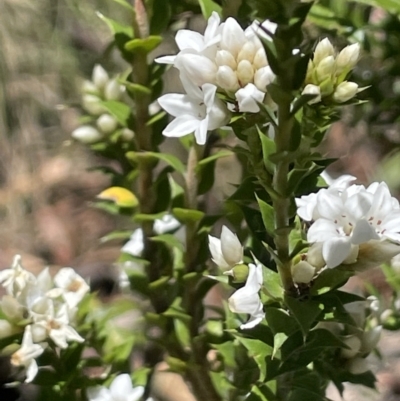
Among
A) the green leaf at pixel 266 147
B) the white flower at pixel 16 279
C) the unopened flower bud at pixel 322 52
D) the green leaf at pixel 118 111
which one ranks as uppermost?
the unopened flower bud at pixel 322 52

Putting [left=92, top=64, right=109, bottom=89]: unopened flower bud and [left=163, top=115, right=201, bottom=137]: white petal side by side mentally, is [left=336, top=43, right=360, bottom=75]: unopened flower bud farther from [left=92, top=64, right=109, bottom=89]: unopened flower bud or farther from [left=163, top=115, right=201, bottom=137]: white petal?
[left=92, top=64, right=109, bottom=89]: unopened flower bud

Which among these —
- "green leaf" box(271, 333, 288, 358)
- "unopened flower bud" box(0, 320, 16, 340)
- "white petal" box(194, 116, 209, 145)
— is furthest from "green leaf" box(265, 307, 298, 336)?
"unopened flower bud" box(0, 320, 16, 340)

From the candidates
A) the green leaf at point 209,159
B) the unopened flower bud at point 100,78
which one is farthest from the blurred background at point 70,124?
the green leaf at point 209,159

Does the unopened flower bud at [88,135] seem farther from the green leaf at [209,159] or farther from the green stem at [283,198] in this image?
the green stem at [283,198]

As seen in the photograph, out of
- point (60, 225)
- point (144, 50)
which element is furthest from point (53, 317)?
point (60, 225)

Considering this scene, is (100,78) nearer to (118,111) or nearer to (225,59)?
(118,111)

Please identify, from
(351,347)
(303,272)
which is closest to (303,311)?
(303,272)

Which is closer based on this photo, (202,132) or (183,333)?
(202,132)
